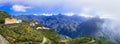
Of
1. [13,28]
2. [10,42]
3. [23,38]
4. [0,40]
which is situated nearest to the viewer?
[0,40]

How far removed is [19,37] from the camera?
139 meters

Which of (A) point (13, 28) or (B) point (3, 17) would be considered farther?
(B) point (3, 17)

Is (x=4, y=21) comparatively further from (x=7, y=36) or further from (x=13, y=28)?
(x=7, y=36)

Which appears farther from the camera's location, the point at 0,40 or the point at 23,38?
the point at 23,38

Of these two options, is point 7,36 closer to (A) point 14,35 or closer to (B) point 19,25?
(A) point 14,35

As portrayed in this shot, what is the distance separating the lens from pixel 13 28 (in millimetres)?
150875

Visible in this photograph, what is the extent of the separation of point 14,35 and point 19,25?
52.4ft

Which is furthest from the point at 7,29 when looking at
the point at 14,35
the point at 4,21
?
the point at 4,21

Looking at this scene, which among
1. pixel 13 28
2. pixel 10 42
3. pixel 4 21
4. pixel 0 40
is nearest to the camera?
pixel 0 40

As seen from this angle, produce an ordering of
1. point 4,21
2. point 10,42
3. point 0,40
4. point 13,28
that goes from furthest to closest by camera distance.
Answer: point 4,21, point 13,28, point 10,42, point 0,40

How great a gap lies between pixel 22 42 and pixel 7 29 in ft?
31.2

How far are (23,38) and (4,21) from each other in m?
27.1

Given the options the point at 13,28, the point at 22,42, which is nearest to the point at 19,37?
the point at 22,42

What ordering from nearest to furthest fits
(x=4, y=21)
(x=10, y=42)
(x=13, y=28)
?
(x=10, y=42)
(x=13, y=28)
(x=4, y=21)
